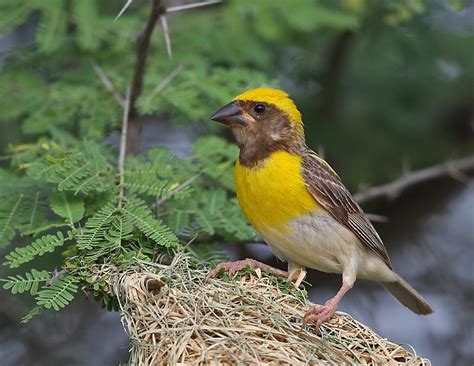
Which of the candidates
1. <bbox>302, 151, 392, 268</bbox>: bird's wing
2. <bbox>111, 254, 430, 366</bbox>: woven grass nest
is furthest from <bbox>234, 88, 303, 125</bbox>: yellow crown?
<bbox>111, 254, 430, 366</bbox>: woven grass nest

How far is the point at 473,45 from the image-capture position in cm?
736

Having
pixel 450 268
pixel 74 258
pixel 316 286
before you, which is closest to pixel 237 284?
pixel 74 258

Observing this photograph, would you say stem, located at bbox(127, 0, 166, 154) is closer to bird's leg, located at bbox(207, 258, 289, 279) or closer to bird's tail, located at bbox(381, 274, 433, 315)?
bird's leg, located at bbox(207, 258, 289, 279)

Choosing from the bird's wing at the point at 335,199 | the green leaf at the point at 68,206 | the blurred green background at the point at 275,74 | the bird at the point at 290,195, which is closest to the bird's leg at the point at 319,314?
the bird at the point at 290,195

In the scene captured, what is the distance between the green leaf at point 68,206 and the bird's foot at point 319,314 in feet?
3.94

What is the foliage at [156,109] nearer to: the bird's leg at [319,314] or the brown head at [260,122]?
the brown head at [260,122]

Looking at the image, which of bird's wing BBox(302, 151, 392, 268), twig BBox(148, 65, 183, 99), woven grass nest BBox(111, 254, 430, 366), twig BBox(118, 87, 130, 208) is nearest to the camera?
woven grass nest BBox(111, 254, 430, 366)

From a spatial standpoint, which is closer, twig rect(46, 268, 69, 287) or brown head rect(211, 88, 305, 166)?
twig rect(46, 268, 69, 287)

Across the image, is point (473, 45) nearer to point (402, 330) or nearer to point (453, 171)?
point (453, 171)

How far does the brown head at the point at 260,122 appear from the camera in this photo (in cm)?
495

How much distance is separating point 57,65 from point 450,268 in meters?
3.57

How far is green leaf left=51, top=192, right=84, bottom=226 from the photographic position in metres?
4.46

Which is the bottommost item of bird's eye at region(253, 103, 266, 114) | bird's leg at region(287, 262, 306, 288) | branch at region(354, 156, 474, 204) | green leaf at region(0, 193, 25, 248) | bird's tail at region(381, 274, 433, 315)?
bird's tail at region(381, 274, 433, 315)

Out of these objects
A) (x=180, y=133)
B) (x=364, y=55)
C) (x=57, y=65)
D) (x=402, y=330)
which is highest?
(x=57, y=65)
